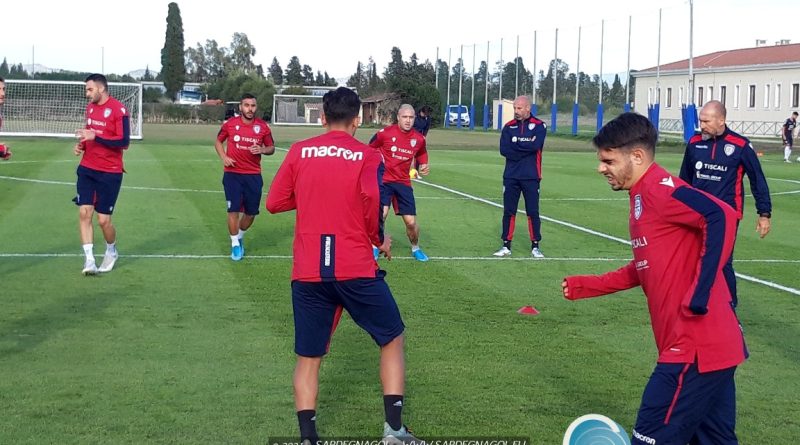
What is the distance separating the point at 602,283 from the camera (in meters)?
5.22

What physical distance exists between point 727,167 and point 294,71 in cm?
12730

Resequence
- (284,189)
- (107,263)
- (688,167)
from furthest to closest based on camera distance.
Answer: (107,263), (688,167), (284,189)

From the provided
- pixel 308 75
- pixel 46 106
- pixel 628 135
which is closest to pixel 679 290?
pixel 628 135

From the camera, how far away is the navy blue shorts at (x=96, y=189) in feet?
39.7

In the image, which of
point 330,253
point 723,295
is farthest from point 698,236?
point 330,253

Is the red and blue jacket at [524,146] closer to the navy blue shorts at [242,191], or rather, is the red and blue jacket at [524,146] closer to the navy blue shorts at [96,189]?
the navy blue shorts at [242,191]

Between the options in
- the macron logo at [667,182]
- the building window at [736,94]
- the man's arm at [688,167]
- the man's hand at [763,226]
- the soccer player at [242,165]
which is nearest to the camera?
the macron logo at [667,182]

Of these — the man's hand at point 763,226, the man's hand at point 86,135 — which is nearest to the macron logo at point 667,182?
the man's hand at point 763,226

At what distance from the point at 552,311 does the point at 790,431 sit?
389 cm

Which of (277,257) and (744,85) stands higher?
(744,85)

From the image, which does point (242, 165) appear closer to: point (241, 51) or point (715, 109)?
point (715, 109)

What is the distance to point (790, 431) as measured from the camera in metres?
6.50

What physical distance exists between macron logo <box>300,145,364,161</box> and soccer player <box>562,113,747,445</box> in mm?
1448

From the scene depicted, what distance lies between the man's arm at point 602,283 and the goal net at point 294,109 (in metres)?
71.1
